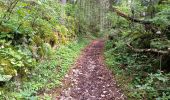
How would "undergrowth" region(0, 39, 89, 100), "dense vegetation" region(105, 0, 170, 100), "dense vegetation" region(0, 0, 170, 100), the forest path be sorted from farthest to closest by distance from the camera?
the forest path
"dense vegetation" region(105, 0, 170, 100)
"dense vegetation" region(0, 0, 170, 100)
"undergrowth" region(0, 39, 89, 100)

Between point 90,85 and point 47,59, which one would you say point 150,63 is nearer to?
point 90,85

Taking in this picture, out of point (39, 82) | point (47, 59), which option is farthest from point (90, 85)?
point (47, 59)

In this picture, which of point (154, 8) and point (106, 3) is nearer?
point (154, 8)

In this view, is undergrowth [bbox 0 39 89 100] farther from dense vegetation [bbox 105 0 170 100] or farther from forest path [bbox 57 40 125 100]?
dense vegetation [bbox 105 0 170 100]

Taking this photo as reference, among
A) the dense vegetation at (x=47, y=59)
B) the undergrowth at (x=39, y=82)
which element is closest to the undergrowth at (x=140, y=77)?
the dense vegetation at (x=47, y=59)

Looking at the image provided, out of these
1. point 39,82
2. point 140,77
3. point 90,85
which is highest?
point 39,82

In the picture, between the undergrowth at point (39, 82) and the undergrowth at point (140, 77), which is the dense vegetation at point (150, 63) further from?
the undergrowth at point (39, 82)

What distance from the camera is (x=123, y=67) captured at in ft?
29.5

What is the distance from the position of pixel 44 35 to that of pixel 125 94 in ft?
16.9

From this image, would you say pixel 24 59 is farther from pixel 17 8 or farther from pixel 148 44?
pixel 148 44

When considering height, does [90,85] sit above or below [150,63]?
below

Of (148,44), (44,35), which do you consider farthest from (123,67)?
(44,35)

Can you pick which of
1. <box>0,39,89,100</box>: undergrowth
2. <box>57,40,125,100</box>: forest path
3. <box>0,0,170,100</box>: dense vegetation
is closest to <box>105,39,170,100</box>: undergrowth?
<box>0,0,170,100</box>: dense vegetation

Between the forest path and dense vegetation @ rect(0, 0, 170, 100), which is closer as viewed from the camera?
dense vegetation @ rect(0, 0, 170, 100)
